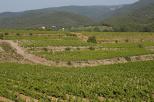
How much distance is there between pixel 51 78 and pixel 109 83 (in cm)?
659

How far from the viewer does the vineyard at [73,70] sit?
34719mm

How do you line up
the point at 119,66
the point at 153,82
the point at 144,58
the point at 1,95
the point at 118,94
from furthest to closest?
the point at 144,58 < the point at 119,66 < the point at 153,82 < the point at 118,94 < the point at 1,95

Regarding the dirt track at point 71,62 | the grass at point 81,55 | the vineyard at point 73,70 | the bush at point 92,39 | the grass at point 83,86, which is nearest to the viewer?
the grass at point 83,86

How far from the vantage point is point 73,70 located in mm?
56656

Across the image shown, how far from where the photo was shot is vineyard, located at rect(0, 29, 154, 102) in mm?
34719

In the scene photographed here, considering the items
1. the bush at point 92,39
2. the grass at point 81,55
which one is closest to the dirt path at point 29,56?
the grass at point 81,55

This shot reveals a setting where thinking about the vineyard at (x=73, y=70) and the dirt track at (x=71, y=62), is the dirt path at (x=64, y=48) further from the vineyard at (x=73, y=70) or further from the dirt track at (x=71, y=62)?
the dirt track at (x=71, y=62)

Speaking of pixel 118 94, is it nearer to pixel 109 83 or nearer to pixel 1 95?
pixel 109 83

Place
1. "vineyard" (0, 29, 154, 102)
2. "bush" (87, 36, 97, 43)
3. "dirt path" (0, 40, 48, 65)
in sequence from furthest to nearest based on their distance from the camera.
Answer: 1. "bush" (87, 36, 97, 43)
2. "dirt path" (0, 40, 48, 65)
3. "vineyard" (0, 29, 154, 102)

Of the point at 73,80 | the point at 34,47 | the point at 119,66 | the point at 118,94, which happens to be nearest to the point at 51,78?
the point at 73,80

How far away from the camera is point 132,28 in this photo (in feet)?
497

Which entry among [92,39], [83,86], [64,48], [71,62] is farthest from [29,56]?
[92,39]

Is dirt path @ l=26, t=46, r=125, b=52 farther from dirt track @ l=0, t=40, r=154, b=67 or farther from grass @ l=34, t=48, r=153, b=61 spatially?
dirt track @ l=0, t=40, r=154, b=67

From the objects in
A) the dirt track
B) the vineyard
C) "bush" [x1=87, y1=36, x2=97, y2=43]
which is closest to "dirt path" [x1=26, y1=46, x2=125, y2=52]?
the vineyard
